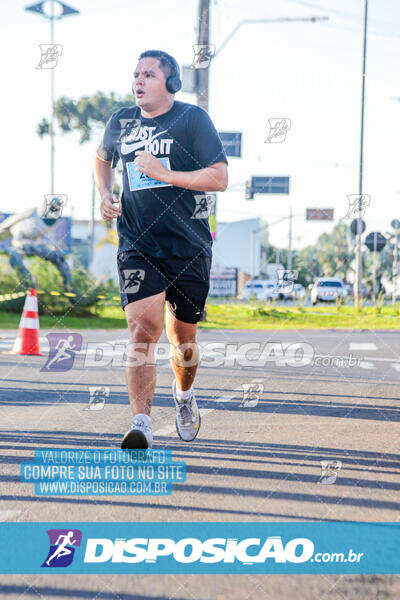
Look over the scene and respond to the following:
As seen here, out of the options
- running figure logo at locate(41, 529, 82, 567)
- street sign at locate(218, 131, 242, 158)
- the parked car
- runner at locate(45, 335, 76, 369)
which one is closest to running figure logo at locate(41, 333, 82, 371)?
runner at locate(45, 335, 76, 369)

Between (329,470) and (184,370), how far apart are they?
3.34 ft

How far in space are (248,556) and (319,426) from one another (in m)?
2.53

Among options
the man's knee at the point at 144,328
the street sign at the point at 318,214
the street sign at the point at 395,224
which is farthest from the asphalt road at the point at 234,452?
the street sign at the point at 395,224

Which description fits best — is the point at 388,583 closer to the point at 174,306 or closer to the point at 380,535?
the point at 380,535

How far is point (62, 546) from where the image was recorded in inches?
103

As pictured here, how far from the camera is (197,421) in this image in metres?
4.34

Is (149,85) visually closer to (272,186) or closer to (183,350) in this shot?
(183,350)

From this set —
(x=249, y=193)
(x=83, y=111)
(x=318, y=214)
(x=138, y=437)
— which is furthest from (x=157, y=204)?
(x=83, y=111)

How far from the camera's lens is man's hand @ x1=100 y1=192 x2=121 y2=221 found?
4.02 m

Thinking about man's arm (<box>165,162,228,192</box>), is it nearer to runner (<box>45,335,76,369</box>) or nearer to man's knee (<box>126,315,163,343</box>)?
man's knee (<box>126,315,163,343</box>)

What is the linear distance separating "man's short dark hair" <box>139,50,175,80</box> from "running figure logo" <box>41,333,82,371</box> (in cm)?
487

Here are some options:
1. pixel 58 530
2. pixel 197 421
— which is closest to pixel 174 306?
pixel 197 421

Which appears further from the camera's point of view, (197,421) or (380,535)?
(197,421)

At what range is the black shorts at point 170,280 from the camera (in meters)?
3.95
